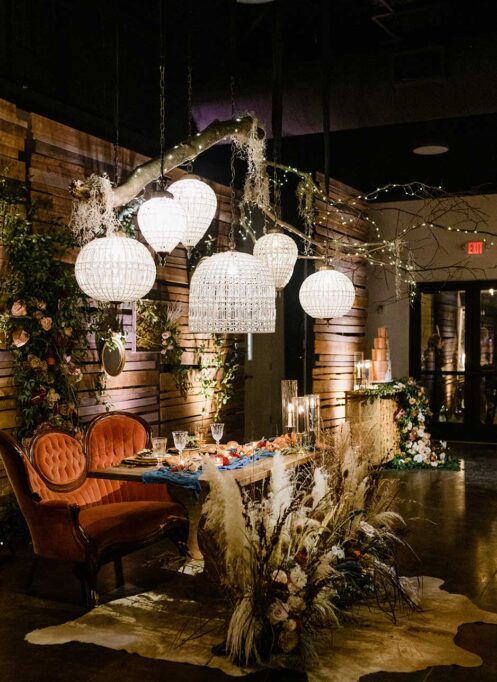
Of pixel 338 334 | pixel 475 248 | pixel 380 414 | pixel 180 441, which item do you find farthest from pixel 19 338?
pixel 475 248

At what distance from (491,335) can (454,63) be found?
4.88 m

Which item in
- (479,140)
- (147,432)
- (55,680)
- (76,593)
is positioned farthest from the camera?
(479,140)

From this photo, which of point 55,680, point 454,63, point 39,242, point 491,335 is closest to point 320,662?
point 55,680

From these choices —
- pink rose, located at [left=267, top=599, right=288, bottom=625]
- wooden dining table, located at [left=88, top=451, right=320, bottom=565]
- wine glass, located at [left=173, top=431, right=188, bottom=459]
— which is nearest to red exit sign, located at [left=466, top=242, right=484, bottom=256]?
wooden dining table, located at [left=88, top=451, right=320, bottom=565]

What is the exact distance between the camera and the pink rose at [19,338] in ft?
18.7

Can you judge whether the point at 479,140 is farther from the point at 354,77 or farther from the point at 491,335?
the point at 491,335

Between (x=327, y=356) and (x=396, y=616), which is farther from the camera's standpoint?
(x=327, y=356)

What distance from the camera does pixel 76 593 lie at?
4.83m

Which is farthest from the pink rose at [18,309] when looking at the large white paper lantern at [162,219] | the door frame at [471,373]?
the door frame at [471,373]

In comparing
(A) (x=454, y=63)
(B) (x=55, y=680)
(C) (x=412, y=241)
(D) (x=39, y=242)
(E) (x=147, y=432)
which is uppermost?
(A) (x=454, y=63)

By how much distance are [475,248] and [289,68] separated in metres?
4.32

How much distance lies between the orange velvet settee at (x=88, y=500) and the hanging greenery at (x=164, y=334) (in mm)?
1768

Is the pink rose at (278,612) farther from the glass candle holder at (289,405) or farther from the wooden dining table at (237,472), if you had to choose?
the glass candle holder at (289,405)

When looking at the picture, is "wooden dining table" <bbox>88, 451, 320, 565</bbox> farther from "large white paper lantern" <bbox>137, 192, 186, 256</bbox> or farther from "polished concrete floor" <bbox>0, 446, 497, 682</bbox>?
"large white paper lantern" <bbox>137, 192, 186, 256</bbox>
